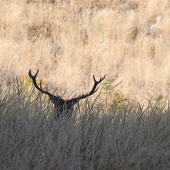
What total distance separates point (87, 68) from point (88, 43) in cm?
150

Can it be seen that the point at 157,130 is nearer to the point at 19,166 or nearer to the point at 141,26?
the point at 19,166

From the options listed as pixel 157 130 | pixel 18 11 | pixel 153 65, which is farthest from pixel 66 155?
pixel 18 11

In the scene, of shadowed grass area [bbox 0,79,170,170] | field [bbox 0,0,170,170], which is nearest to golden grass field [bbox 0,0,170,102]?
field [bbox 0,0,170,170]

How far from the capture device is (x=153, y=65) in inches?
383

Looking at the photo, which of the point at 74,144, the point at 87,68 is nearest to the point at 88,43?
the point at 87,68

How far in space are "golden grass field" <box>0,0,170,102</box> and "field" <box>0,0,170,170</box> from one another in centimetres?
3

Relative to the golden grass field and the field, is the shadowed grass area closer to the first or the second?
the field

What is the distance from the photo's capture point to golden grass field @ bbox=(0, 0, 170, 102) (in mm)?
8695

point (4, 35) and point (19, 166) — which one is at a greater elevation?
point (4, 35)

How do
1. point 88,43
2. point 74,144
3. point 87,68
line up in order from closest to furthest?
point 74,144
point 87,68
point 88,43

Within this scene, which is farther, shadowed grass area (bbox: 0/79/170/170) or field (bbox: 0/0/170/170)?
field (bbox: 0/0/170/170)

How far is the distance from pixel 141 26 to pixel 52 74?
447 centimetres

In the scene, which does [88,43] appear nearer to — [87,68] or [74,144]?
[87,68]

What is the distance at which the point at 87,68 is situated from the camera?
9.39m
